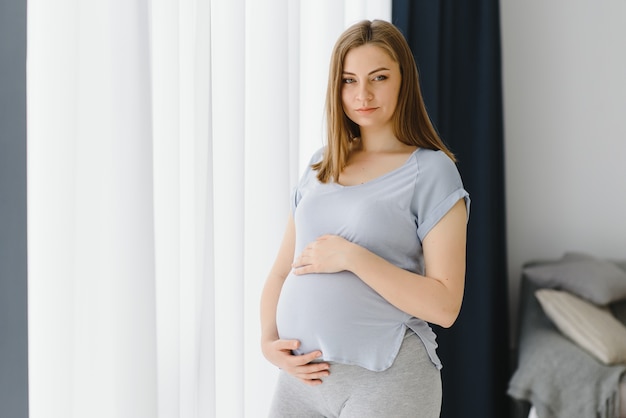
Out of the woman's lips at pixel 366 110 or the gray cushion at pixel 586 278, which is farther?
the gray cushion at pixel 586 278

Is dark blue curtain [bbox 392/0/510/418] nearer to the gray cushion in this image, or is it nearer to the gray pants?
the gray cushion

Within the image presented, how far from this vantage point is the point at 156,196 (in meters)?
1.33

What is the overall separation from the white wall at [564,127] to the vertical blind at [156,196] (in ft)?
5.00

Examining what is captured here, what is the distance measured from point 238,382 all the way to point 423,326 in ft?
1.59

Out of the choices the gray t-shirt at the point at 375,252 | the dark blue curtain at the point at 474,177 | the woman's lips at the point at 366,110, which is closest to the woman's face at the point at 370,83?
the woman's lips at the point at 366,110

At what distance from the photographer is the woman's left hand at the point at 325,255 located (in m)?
1.14

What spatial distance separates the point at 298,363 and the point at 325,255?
0.18 m

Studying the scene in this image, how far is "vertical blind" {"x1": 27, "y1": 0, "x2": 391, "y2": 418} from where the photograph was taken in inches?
42.3

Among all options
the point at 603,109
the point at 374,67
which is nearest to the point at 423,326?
the point at 374,67

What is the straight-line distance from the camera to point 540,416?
2.18m

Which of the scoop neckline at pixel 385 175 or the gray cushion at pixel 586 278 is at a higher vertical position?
the scoop neckline at pixel 385 175

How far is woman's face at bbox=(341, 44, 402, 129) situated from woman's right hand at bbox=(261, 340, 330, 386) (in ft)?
1.35

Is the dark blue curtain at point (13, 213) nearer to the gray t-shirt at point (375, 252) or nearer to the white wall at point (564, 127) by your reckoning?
the gray t-shirt at point (375, 252)

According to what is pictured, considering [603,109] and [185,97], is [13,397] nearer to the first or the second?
[185,97]
